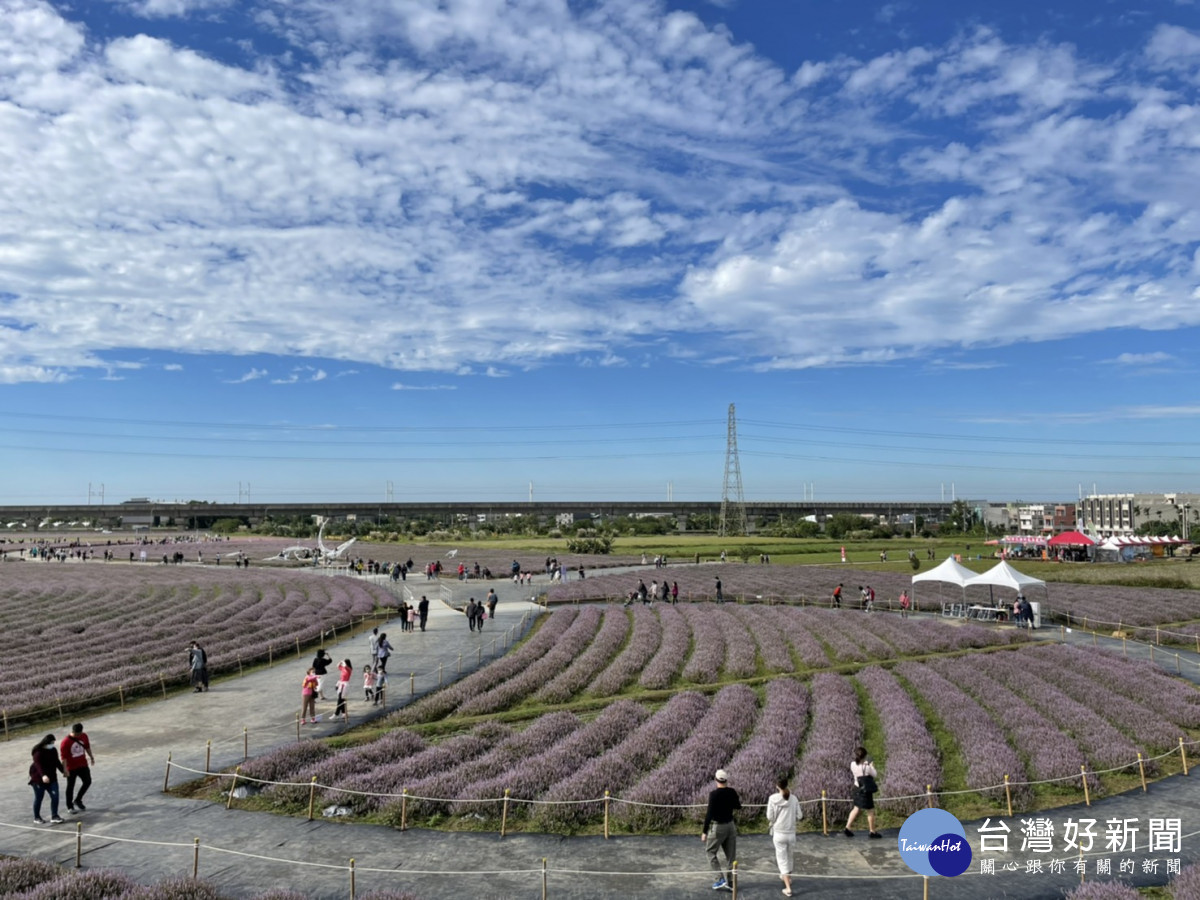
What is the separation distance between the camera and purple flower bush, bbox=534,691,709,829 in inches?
536

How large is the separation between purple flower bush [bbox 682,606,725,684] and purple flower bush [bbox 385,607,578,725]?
5.91 m

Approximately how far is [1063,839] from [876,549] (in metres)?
87.5

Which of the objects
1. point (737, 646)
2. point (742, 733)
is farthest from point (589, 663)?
point (742, 733)

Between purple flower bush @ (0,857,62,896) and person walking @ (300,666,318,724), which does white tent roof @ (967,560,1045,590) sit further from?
purple flower bush @ (0,857,62,896)

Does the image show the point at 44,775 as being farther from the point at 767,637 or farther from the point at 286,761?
the point at 767,637

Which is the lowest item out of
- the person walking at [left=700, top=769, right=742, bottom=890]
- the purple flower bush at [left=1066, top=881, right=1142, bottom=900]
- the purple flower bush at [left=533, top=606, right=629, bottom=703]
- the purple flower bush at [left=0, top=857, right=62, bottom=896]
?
the purple flower bush at [left=533, top=606, right=629, bottom=703]

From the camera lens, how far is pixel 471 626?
34875 mm

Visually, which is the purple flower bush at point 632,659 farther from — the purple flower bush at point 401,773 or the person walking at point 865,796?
the person walking at point 865,796

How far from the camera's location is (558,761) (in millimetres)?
15820

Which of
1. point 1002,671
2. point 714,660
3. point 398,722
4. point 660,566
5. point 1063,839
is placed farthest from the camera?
point 660,566

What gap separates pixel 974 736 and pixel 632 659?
12.7 metres

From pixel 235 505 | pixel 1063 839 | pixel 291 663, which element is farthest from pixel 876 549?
pixel 235 505

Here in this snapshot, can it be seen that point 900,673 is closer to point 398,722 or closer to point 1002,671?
point 1002,671

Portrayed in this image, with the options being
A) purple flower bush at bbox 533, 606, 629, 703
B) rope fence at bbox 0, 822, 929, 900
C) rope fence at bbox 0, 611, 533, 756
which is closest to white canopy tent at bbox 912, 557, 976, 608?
purple flower bush at bbox 533, 606, 629, 703
